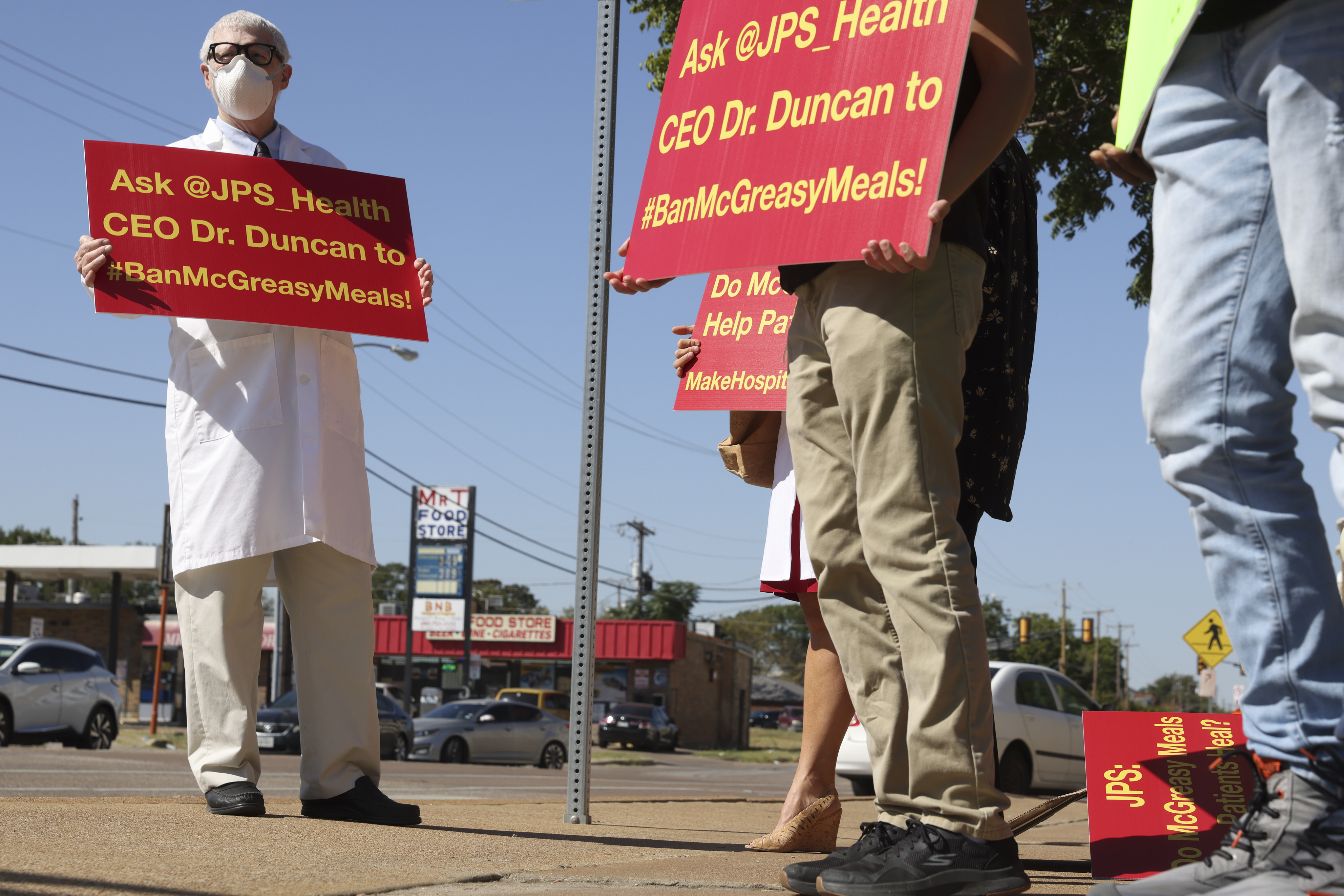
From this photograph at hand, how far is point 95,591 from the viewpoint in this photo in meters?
58.8

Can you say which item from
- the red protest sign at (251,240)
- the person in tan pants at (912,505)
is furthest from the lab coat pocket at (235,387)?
the person in tan pants at (912,505)

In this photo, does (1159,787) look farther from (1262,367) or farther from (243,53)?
(243,53)

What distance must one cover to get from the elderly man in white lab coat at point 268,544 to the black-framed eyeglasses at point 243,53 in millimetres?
91

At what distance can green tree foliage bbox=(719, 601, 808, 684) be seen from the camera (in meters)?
124

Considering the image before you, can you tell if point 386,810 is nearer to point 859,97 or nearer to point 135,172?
point 135,172

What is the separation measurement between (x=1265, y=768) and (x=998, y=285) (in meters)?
1.17

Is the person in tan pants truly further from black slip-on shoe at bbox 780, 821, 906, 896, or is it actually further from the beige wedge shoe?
Result: the beige wedge shoe

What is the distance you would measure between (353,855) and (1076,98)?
10.0 meters

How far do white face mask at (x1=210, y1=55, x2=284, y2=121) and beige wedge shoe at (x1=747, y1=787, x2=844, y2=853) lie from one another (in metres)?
2.77

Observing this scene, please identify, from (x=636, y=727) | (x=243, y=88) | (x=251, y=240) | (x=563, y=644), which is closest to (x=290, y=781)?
(x=251, y=240)

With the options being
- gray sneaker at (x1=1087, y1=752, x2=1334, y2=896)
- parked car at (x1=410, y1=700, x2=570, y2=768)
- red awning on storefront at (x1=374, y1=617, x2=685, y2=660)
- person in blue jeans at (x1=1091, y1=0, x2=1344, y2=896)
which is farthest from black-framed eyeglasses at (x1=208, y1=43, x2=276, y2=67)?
red awning on storefront at (x1=374, y1=617, x2=685, y2=660)

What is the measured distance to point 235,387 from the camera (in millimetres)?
3770

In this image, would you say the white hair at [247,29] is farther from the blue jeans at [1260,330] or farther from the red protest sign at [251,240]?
the blue jeans at [1260,330]

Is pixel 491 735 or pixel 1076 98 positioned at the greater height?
pixel 1076 98
